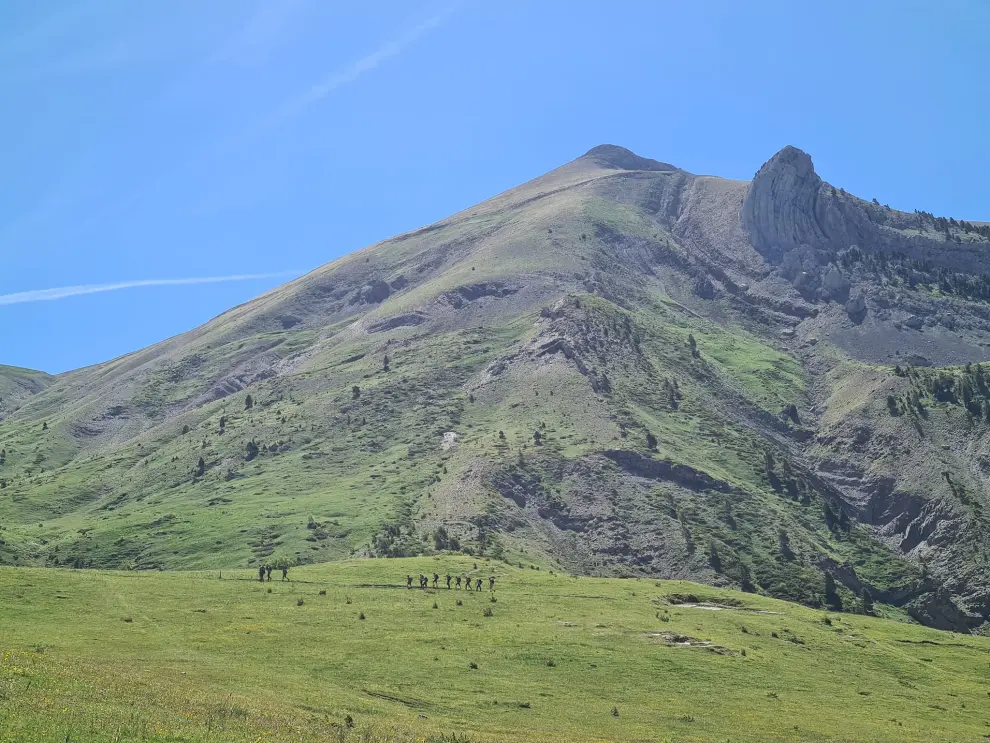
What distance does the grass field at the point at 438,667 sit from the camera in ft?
134

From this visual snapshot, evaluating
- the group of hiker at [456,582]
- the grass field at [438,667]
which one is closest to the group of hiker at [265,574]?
the grass field at [438,667]

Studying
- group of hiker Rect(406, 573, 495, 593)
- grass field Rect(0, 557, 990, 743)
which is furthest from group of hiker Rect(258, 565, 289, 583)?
group of hiker Rect(406, 573, 495, 593)

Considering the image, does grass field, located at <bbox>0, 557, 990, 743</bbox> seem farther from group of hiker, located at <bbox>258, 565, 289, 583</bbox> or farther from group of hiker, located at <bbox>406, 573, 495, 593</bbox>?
group of hiker, located at <bbox>406, 573, 495, 593</bbox>

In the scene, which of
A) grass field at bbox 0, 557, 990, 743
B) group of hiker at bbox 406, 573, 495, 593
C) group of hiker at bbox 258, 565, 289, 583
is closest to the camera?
grass field at bbox 0, 557, 990, 743

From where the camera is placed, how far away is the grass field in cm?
4072

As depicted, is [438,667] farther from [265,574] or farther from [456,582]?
[265,574]

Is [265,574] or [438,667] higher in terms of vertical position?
[265,574]

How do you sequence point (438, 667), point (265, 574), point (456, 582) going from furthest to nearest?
1. point (265, 574)
2. point (456, 582)
3. point (438, 667)

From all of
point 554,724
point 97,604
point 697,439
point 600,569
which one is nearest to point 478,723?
point 554,724

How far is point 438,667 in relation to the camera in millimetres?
61844

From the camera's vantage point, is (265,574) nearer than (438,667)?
No

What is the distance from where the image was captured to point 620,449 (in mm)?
173750

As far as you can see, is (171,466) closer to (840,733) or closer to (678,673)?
(678,673)

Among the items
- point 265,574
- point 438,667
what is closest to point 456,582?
point 265,574
